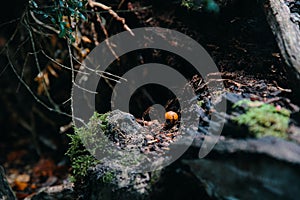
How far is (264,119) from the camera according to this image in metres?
1.80

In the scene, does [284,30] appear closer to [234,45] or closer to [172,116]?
[234,45]

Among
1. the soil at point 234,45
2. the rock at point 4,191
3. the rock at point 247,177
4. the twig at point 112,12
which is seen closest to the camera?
the rock at point 247,177

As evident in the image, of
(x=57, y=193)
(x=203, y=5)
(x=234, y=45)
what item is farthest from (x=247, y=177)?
(x=57, y=193)

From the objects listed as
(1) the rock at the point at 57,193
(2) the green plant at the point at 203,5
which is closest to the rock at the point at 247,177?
(2) the green plant at the point at 203,5

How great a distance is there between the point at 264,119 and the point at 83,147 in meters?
1.34

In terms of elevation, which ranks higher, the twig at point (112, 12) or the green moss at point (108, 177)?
the twig at point (112, 12)

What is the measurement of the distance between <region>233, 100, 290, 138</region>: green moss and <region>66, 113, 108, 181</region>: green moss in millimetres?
1057

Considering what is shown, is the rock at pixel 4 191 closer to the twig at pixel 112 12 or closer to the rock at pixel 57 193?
the rock at pixel 57 193

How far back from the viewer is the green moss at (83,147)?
2.31m

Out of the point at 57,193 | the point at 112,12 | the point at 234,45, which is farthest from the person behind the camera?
the point at 112,12

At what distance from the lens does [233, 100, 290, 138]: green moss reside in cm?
174

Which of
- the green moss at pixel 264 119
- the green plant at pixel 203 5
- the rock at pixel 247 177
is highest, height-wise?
the green plant at pixel 203 5

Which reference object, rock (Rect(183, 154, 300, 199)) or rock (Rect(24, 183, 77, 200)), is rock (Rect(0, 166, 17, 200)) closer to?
rock (Rect(24, 183, 77, 200))

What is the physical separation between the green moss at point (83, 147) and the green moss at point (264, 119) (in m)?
1.06
